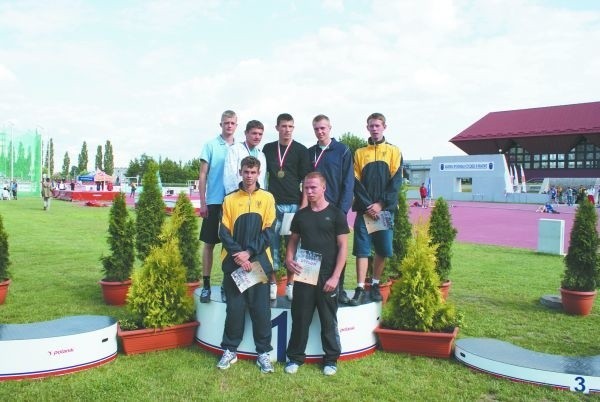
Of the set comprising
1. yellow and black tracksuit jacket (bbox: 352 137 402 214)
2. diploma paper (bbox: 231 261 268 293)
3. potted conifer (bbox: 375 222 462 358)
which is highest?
yellow and black tracksuit jacket (bbox: 352 137 402 214)

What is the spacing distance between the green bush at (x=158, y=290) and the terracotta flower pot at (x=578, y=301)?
5235 millimetres

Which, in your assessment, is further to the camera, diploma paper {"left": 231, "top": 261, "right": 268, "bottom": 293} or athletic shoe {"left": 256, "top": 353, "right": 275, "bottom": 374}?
diploma paper {"left": 231, "top": 261, "right": 268, "bottom": 293}

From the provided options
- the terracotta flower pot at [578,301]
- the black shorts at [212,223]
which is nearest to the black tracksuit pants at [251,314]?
the black shorts at [212,223]

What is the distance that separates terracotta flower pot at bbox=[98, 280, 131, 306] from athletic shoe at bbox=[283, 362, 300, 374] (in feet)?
11.0

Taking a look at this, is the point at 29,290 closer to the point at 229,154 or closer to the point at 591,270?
the point at 229,154

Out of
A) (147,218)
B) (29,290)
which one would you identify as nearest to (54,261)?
(29,290)

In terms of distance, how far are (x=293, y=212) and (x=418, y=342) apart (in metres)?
1.89

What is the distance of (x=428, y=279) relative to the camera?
4.97 m

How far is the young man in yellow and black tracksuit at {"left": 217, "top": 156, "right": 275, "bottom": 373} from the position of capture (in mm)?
4660

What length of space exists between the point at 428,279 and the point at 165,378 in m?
2.73

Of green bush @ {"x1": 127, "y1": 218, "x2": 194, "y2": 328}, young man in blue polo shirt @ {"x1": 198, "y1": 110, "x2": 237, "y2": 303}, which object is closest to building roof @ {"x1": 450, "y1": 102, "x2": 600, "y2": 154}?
young man in blue polo shirt @ {"x1": 198, "y1": 110, "x2": 237, "y2": 303}

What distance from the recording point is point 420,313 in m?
4.90

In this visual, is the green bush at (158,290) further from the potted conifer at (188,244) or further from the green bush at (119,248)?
the green bush at (119,248)

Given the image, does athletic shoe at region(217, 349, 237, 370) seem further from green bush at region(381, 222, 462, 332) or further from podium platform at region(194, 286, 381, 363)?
green bush at region(381, 222, 462, 332)
